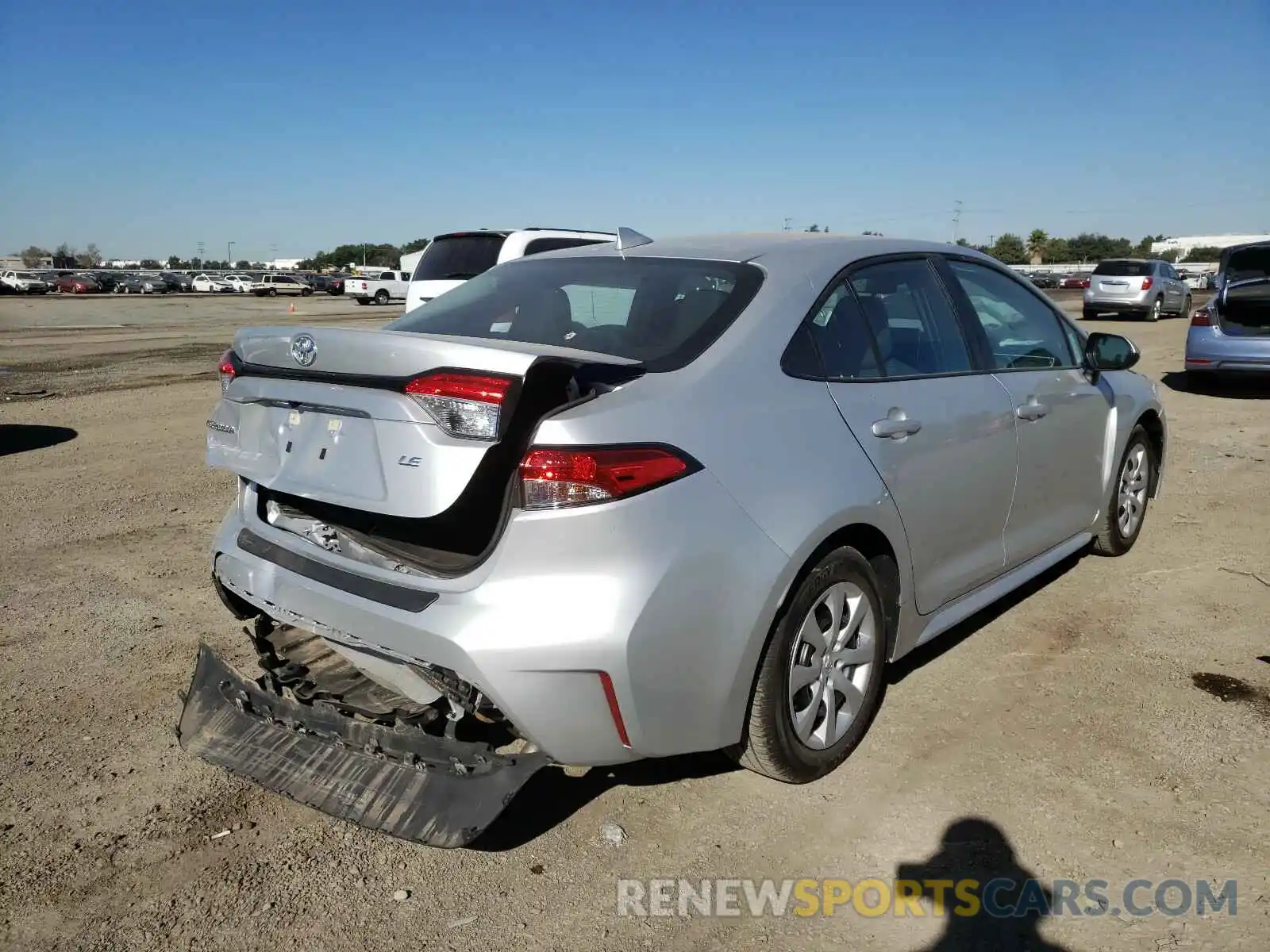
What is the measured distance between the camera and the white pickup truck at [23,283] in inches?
2169

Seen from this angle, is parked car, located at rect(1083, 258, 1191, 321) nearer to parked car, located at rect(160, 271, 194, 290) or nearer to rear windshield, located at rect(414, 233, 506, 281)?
rear windshield, located at rect(414, 233, 506, 281)

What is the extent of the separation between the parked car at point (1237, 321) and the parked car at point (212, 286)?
6307cm

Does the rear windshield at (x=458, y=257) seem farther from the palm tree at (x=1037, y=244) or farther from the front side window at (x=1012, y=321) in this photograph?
the palm tree at (x=1037, y=244)

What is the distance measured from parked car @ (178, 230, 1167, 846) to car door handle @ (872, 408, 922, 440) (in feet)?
0.03

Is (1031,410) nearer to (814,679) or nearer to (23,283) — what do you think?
(814,679)

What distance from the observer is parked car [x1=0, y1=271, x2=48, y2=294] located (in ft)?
180

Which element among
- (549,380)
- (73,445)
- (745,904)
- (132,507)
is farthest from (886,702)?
(73,445)

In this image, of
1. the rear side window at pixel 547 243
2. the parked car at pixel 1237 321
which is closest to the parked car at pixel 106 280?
the rear side window at pixel 547 243

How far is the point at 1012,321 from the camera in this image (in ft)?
14.1

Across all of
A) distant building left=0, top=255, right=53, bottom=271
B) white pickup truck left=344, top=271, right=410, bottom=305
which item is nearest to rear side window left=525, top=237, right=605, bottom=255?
white pickup truck left=344, top=271, right=410, bottom=305

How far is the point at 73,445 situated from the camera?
8.41m

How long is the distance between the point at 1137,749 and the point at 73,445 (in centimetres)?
823

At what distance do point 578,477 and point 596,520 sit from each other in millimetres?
113

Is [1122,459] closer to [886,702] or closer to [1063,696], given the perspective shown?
[1063,696]
